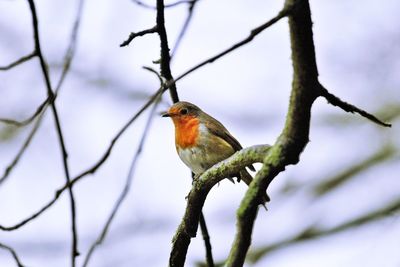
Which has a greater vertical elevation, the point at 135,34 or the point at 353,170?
the point at 353,170

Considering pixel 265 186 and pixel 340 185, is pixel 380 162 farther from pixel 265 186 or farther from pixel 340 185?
pixel 265 186

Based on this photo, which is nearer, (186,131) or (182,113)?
(186,131)

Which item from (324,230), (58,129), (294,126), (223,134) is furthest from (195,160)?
(294,126)

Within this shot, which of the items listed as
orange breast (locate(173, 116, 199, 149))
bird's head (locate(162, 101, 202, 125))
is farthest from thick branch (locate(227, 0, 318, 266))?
bird's head (locate(162, 101, 202, 125))

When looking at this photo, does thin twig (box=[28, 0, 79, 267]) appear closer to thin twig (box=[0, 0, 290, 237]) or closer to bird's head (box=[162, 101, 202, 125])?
thin twig (box=[0, 0, 290, 237])

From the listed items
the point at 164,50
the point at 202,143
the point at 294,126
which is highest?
the point at 202,143

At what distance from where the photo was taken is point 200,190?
3.48m

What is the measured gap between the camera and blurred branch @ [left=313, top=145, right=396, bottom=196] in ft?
24.9

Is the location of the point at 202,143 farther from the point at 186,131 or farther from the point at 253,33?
the point at 253,33

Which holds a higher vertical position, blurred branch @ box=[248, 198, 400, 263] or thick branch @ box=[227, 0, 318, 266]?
blurred branch @ box=[248, 198, 400, 263]

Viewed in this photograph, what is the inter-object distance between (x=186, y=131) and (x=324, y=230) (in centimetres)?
232

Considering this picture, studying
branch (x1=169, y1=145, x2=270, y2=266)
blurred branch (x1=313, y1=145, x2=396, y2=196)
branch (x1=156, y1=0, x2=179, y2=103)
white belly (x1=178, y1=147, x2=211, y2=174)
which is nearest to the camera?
branch (x1=169, y1=145, x2=270, y2=266)

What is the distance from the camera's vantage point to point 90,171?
107 inches

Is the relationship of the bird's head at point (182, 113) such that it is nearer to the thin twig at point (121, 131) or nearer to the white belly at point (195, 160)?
the white belly at point (195, 160)
